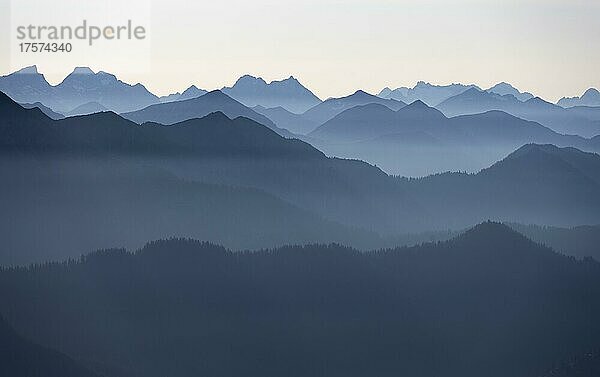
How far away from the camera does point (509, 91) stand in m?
22.6

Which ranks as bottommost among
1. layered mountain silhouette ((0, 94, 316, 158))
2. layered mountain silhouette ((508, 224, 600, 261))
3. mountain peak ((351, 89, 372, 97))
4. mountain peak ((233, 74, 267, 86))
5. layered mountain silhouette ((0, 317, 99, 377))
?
layered mountain silhouette ((0, 317, 99, 377))

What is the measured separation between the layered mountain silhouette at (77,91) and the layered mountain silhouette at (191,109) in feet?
1.32

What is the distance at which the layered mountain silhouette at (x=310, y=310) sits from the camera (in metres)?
20.4

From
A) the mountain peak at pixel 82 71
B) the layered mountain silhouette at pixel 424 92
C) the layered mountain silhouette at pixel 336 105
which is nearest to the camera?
the mountain peak at pixel 82 71

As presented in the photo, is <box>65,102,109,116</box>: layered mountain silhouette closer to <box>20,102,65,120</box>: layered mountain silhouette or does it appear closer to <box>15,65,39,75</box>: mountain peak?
<box>20,102,65,120</box>: layered mountain silhouette

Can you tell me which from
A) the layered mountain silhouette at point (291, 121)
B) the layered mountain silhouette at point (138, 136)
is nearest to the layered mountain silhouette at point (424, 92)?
the layered mountain silhouette at point (291, 121)

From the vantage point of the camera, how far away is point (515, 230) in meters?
23.6

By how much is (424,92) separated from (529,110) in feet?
11.6

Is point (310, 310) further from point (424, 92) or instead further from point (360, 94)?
point (424, 92)

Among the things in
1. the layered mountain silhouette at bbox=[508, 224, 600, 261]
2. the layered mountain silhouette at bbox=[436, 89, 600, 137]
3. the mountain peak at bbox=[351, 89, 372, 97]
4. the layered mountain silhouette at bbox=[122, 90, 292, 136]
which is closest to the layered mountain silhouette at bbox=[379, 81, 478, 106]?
the layered mountain silhouette at bbox=[436, 89, 600, 137]

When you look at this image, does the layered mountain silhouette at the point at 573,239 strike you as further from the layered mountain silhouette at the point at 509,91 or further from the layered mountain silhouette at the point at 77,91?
the layered mountain silhouette at the point at 77,91

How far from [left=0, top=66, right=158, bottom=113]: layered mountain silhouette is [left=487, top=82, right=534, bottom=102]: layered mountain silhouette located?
9.44 m

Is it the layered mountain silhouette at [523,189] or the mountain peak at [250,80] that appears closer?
the mountain peak at [250,80]

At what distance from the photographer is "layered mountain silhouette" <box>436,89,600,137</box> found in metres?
23.3
